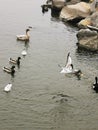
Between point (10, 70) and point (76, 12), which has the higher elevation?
point (10, 70)

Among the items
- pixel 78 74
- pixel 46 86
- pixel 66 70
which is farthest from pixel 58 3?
pixel 66 70

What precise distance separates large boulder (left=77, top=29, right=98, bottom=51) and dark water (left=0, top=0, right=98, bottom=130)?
1.27m

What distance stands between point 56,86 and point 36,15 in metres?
37.2

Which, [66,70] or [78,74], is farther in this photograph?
[78,74]

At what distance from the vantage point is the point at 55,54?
168ft

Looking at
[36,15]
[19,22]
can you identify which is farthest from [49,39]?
[36,15]

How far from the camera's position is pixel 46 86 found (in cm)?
4019

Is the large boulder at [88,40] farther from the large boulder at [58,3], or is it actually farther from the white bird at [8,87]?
the large boulder at [58,3]

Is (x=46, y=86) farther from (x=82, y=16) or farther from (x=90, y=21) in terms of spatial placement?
(x=82, y=16)

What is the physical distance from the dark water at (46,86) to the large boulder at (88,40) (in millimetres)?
1269

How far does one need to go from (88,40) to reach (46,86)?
54.0ft

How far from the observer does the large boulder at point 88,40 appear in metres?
54.2

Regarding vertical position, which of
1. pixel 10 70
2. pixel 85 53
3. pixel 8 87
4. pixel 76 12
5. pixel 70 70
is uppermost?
pixel 70 70

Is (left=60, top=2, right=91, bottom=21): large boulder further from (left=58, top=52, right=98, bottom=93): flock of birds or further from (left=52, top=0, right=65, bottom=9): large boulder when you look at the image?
(left=58, top=52, right=98, bottom=93): flock of birds
